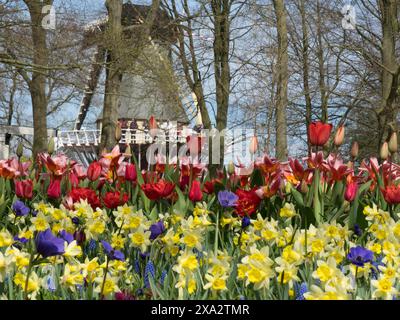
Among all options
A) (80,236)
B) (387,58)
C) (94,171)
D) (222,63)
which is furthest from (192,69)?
(80,236)

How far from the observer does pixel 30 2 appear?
11.1 metres

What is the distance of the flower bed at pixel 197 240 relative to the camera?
68.2 inches

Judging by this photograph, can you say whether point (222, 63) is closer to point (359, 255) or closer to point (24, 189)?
point (24, 189)

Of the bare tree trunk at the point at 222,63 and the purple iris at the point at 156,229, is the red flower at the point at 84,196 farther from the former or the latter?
the bare tree trunk at the point at 222,63

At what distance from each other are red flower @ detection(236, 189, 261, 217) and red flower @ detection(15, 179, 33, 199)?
114 cm

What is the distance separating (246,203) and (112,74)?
9.23 m

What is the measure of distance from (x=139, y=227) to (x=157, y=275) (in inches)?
9.9

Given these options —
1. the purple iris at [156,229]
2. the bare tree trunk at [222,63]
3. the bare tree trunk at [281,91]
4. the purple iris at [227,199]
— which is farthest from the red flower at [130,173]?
the bare tree trunk at [281,91]

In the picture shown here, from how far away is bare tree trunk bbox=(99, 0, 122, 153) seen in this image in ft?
37.0

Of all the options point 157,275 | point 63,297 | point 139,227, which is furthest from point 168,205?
point 63,297

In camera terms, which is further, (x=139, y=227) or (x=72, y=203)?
(x=72, y=203)

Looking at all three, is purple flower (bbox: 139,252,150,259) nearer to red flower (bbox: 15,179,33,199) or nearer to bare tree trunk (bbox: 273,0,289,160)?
red flower (bbox: 15,179,33,199)
